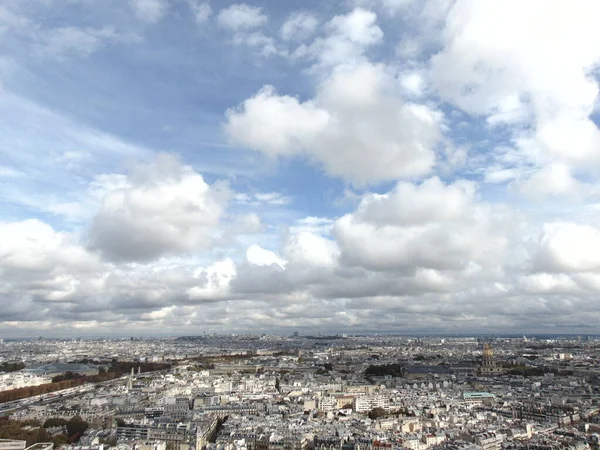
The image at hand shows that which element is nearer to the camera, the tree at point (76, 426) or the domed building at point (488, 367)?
the tree at point (76, 426)

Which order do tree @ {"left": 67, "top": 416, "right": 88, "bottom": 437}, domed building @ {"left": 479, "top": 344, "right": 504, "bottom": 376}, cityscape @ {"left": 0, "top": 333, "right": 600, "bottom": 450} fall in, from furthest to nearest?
domed building @ {"left": 479, "top": 344, "right": 504, "bottom": 376}
tree @ {"left": 67, "top": 416, "right": 88, "bottom": 437}
cityscape @ {"left": 0, "top": 333, "right": 600, "bottom": 450}

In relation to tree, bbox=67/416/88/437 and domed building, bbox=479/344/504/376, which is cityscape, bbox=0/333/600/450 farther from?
domed building, bbox=479/344/504/376

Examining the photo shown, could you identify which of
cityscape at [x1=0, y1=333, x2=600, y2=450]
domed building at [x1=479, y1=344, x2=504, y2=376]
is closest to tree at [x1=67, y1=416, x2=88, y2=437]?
cityscape at [x1=0, y1=333, x2=600, y2=450]

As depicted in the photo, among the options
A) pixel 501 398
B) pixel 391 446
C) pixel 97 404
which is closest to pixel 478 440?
pixel 391 446

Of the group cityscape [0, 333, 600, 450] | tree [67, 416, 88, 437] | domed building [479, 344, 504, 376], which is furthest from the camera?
domed building [479, 344, 504, 376]

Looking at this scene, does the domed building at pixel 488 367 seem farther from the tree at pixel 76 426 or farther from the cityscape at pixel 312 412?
the tree at pixel 76 426

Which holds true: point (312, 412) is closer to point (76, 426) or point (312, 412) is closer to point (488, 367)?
point (76, 426)

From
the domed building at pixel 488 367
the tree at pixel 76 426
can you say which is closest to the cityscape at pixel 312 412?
the tree at pixel 76 426

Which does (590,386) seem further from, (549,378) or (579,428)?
(579,428)

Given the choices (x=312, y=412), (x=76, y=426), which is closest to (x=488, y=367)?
(x=312, y=412)

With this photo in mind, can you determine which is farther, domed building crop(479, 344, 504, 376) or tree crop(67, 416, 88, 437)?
domed building crop(479, 344, 504, 376)

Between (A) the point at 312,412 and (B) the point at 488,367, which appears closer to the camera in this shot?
(A) the point at 312,412
